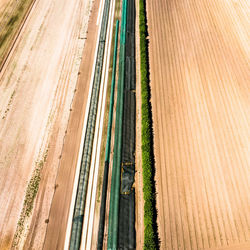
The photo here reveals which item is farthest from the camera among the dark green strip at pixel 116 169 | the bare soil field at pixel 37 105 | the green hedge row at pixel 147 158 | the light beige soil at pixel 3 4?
the light beige soil at pixel 3 4

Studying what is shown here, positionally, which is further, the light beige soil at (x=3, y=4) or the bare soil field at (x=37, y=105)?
the light beige soil at (x=3, y=4)

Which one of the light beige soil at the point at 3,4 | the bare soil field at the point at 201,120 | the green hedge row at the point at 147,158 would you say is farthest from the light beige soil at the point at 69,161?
the light beige soil at the point at 3,4

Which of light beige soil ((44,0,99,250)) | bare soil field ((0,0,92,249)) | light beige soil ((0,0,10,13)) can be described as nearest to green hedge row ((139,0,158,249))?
light beige soil ((44,0,99,250))

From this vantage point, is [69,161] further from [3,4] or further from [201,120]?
[3,4]

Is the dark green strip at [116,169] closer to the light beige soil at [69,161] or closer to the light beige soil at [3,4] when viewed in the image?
the light beige soil at [69,161]

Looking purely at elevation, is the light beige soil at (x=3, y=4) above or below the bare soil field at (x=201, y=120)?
above

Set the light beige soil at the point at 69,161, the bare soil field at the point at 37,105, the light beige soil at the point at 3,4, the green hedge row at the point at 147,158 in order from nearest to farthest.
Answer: the green hedge row at the point at 147,158
the light beige soil at the point at 69,161
the bare soil field at the point at 37,105
the light beige soil at the point at 3,4

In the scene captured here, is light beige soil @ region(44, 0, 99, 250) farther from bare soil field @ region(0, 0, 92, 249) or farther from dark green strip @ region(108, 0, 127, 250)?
A: dark green strip @ region(108, 0, 127, 250)

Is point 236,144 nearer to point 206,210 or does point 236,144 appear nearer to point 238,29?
point 206,210
